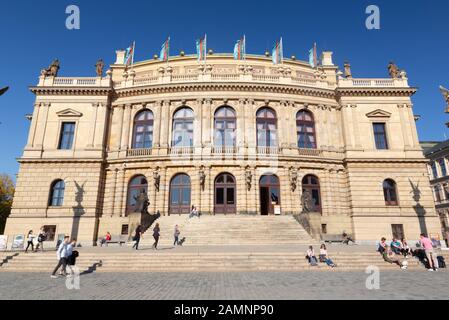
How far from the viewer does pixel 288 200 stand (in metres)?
26.1

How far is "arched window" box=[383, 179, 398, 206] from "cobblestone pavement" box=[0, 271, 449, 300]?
16.2m

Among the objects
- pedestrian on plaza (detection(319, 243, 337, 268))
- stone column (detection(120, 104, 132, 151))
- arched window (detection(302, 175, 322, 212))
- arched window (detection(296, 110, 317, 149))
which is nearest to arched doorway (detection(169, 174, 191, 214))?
stone column (detection(120, 104, 132, 151))

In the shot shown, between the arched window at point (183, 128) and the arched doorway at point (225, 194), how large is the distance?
197 inches

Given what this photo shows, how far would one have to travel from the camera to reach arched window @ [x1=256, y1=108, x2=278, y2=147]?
2800 cm

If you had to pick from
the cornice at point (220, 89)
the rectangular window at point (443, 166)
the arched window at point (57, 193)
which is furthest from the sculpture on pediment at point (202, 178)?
the rectangular window at point (443, 166)

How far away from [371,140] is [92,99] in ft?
98.8

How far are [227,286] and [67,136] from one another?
25840mm

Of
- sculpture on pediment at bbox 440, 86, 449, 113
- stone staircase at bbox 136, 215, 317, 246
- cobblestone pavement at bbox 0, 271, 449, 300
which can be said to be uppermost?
sculpture on pediment at bbox 440, 86, 449, 113

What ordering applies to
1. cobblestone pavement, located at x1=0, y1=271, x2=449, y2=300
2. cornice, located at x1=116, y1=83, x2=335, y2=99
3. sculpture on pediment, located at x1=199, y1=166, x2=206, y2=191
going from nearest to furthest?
1. cobblestone pavement, located at x1=0, y1=271, x2=449, y2=300
2. sculpture on pediment, located at x1=199, y1=166, x2=206, y2=191
3. cornice, located at x1=116, y1=83, x2=335, y2=99

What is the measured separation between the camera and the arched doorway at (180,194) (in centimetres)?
2584

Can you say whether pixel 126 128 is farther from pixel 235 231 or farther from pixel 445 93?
pixel 445 93

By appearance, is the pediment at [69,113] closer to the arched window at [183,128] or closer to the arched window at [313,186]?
the arched window at [183,128]

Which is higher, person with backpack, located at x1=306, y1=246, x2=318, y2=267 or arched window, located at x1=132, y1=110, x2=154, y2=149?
arched window, located at x1=132, y1=110, x2=154, y2=149

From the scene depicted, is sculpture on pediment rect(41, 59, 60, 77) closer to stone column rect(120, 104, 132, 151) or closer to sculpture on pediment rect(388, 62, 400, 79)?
stone column rect(120, 104, 132, 151)
